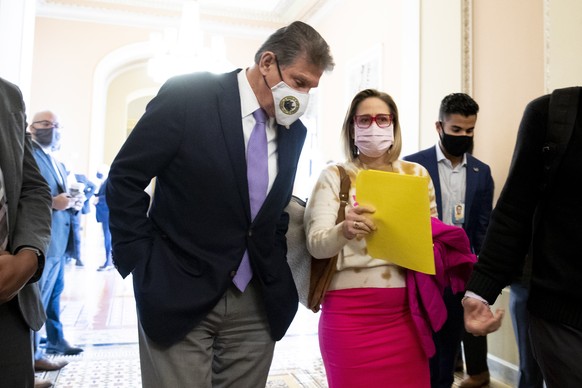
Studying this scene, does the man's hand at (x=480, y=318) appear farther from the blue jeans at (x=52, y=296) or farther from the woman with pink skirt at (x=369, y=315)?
the blue jeans at (x=52, y=296)

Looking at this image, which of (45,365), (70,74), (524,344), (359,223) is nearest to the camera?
(359,223)

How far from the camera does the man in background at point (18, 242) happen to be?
1357mm

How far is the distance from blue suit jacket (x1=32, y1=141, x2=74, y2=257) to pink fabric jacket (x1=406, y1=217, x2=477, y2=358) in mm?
2961

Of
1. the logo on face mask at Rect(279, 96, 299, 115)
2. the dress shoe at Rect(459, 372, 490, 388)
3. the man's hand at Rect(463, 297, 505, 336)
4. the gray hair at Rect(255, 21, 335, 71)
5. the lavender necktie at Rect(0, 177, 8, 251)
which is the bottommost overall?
the dress shoe at Rect(459, 372, 490, 388)

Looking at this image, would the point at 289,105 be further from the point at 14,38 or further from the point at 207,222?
the point at 14,38

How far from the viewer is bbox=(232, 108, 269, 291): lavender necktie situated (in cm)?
159

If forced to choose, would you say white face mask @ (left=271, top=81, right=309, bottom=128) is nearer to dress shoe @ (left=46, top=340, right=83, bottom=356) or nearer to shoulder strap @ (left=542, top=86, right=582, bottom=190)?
shoulder strap @ (left=542, top=86, right=582, bottom=190)

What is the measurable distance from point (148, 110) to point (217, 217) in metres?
0.37

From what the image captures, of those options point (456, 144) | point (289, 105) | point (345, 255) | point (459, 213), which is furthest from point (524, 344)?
point (289, 105)

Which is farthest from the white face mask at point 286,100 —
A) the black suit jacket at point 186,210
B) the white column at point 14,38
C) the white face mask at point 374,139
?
the white column at point 14,38

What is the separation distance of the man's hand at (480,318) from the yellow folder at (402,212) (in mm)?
229

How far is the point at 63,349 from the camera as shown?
14.0 feet

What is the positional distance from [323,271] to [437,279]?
428mm

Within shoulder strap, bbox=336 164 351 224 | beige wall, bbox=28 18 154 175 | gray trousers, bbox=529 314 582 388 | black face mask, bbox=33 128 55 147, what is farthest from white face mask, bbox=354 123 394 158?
beige wall, bbox=28 18 154 175
